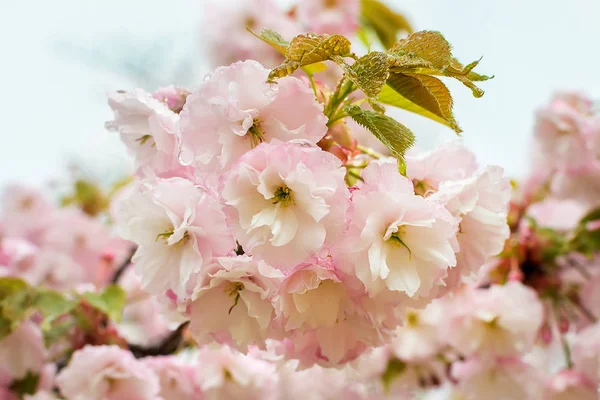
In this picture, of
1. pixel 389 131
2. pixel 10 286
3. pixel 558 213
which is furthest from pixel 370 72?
pixel 558 213

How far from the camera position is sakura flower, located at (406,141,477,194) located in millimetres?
521

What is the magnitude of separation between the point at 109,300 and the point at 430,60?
58 cm

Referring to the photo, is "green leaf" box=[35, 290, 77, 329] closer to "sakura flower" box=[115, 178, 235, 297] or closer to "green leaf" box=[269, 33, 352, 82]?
"sakura flower" box=[115, 178, 235, 297]

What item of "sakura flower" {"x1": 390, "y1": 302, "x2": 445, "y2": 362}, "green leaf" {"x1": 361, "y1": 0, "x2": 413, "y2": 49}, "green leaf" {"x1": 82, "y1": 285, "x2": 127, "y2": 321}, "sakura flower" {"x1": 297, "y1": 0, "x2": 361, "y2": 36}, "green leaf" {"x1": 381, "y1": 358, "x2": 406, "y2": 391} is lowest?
"green leaf" {"x1": 381, "y1": 358, "x2": 406, "y2": 391}

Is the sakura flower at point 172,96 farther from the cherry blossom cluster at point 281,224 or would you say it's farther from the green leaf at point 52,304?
the green leaf at point 52,304

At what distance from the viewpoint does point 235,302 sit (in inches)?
18.7

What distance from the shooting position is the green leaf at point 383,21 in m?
1.30

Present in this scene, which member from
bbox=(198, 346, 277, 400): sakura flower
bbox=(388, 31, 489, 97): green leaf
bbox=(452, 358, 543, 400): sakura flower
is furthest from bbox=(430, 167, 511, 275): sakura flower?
bbox=(452, 358, 543, 400): sakura flower

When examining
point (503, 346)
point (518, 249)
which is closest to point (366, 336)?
point (503, 346)

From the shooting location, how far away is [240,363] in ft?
2.52

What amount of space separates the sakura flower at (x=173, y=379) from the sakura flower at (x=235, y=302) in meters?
0.30

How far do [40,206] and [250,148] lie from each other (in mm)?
1316

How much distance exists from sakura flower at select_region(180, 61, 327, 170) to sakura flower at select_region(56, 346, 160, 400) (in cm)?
42

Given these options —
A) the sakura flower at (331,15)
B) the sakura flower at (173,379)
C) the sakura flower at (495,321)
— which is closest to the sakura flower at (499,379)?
the sakura flower at (495,321)
